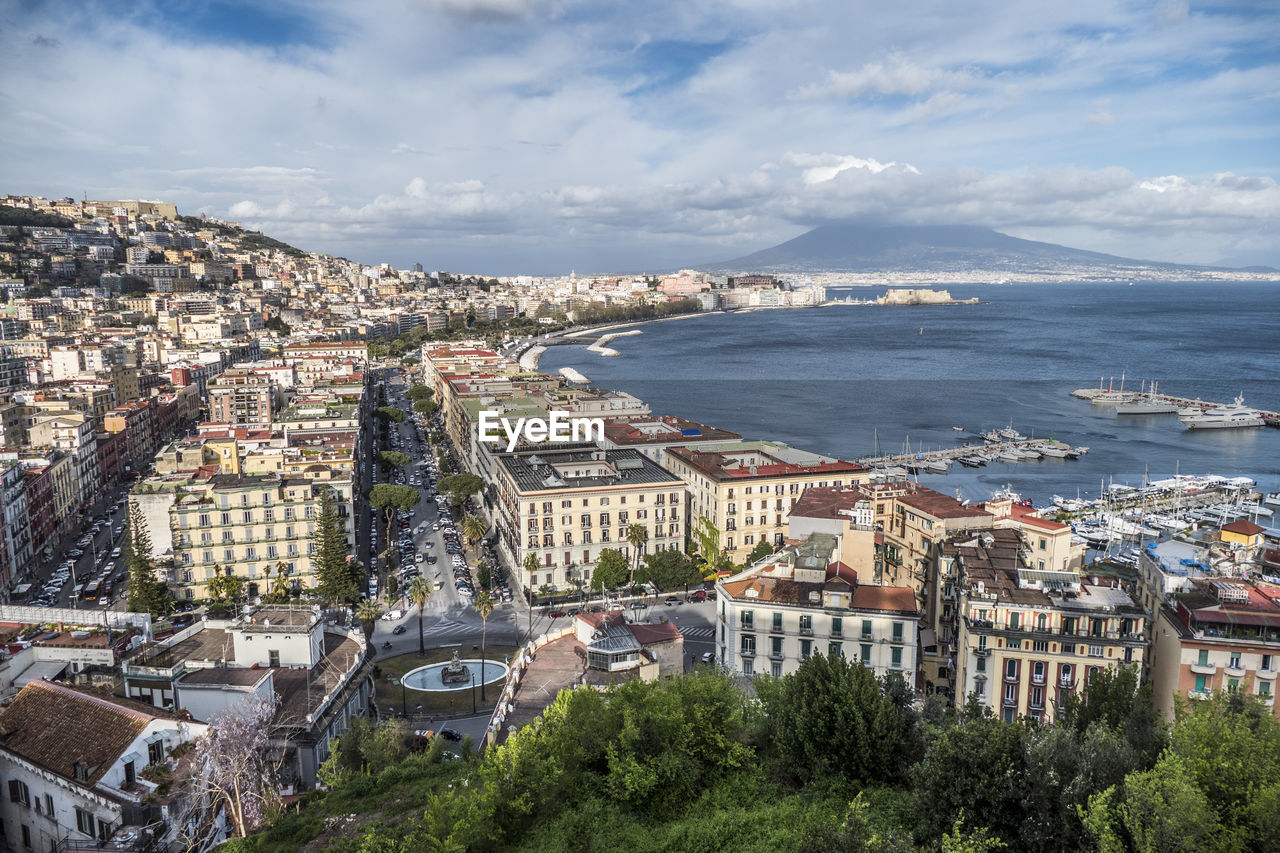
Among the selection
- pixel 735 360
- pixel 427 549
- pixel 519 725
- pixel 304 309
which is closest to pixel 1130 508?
pixel 427 549

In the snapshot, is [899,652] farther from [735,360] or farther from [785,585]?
[735,360]

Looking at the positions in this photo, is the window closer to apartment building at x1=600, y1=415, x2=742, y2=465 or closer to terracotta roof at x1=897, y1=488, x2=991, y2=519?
terracotta roof at x1=897, y1=488, x2=991, y2=519

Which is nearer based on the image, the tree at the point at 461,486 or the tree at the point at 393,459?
the tree at the point at 461,486

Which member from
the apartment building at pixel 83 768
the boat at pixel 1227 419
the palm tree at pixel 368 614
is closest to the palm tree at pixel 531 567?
the palm tree at pixel 368 614

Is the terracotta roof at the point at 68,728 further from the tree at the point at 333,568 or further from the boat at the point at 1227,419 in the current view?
the boat at the point at 1227,419

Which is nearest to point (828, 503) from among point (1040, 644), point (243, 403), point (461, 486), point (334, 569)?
point (1040, 644)

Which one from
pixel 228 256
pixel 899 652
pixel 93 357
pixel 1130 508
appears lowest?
pixel 1130 508
